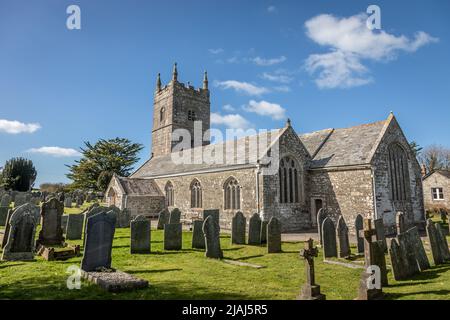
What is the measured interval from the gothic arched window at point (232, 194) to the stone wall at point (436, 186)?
21813 mm

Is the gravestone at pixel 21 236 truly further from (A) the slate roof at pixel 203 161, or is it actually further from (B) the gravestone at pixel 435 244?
(B) the gravestone at pixel 435 244

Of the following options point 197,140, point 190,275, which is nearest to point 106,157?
point 197,140

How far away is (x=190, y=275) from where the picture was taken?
720 centimetres

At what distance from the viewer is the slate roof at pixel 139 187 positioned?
80.9 feet

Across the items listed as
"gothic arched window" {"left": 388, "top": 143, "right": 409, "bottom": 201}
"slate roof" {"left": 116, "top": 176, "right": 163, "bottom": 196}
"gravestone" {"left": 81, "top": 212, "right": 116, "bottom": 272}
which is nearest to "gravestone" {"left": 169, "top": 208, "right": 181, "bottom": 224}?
"gravestone" {"left": 81, "top": 212, "right": 116, "bottom": 272}

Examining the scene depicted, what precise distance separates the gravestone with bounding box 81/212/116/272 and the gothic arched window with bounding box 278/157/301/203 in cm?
1184

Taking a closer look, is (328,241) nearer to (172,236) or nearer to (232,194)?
(172,236)

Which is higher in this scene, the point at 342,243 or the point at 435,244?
the point at 435,244

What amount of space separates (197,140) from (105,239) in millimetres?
29683

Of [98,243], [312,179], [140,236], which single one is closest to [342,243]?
[140,236]

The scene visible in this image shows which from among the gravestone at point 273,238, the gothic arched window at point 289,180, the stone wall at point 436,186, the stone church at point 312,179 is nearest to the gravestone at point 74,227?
the stone church at point 312,179

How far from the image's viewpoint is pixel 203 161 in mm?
22578

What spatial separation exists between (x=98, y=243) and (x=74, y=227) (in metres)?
7.40

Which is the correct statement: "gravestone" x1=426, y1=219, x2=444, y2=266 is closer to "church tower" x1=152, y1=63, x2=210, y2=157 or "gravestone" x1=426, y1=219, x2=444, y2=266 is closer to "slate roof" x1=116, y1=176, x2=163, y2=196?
"slate roof" x1=116, y1=176, x2=163, y2=196
